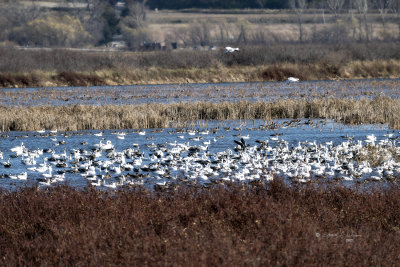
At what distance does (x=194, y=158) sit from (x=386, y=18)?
106140 mm

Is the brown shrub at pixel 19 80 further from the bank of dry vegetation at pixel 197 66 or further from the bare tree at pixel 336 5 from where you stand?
the bare tree at pixel 336 5

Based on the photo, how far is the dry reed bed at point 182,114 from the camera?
102ft

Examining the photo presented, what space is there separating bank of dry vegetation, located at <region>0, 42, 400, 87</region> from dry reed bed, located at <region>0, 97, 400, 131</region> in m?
27.9

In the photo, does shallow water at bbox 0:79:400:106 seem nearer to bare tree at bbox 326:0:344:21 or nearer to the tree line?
the tree line

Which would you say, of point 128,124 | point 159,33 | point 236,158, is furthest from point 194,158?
point 159,33

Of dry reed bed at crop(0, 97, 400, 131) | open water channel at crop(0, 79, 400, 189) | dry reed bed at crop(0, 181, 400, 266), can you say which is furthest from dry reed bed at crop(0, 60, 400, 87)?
dry reed bed at crop(0, 181, 400, 266)

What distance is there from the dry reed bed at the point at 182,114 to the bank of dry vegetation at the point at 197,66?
27.9 m

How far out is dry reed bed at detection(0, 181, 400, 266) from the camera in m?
9.88

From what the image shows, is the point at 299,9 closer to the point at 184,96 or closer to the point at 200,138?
the point at 184,96

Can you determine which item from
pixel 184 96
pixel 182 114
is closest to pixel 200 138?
pixel 182 114

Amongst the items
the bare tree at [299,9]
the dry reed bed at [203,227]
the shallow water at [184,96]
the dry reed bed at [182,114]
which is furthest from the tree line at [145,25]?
the dry reed bed at [203,227]

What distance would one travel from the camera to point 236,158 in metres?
21.5

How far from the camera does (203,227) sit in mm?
11797

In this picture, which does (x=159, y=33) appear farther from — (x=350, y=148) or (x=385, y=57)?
(x=350, y=148)
